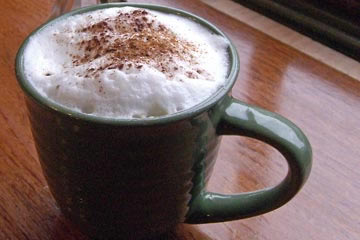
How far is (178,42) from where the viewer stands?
39 centimetres

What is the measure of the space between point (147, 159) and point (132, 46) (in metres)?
0.09

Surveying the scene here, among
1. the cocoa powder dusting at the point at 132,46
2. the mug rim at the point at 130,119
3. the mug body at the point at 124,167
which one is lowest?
the mug body at the point at 124,167

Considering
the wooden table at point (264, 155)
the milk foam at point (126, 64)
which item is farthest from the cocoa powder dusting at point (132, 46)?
the wooden table at point (264, 155)

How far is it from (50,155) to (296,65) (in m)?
0.41

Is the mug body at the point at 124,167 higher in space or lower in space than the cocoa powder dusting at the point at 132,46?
lower

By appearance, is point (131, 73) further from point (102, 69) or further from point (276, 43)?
point (276, 43)

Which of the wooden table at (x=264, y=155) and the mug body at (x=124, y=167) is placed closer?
the mug body at (x=124, y=167)

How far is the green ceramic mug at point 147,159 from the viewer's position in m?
0.33

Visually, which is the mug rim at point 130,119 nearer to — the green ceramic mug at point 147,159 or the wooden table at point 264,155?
the green ceramic mug at point 147,159

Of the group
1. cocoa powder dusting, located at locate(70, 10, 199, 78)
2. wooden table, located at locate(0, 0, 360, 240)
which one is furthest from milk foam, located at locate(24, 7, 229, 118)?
wooden table, located at locate(0, 0, 360, 240)

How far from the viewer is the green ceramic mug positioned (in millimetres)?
325

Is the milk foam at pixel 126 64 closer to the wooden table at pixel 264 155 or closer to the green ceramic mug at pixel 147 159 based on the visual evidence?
the green ceramic mug at pixel 147 159

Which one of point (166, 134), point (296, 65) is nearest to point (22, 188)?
point (166, 134)

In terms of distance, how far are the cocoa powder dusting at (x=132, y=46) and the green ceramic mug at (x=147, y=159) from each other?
40mm
